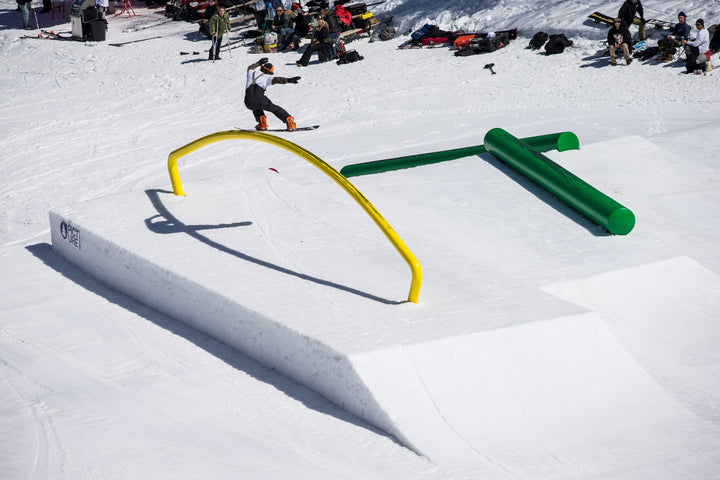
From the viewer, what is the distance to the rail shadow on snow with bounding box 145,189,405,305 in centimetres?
512

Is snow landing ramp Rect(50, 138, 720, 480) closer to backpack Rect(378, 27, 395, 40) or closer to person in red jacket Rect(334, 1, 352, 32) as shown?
backpack Rect(378, 27, 395, 40)

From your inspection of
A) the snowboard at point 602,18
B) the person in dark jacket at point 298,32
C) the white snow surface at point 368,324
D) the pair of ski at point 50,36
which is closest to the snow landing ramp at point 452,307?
the white snow surface at point 368,324

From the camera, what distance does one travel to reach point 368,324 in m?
4.59

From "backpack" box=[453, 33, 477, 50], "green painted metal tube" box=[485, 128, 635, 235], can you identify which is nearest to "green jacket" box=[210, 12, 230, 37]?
"backpack" box=[453, 33, 477, 50]

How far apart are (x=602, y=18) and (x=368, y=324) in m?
12.4

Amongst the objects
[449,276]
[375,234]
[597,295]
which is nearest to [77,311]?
[375,234]

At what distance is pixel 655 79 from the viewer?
13031 millimetres

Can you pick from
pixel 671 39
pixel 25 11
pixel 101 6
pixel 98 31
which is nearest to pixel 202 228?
pixel 671 39

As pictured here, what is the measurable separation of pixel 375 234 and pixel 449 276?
0.99m

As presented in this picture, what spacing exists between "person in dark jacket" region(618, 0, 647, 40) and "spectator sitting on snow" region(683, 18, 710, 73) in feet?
5.47

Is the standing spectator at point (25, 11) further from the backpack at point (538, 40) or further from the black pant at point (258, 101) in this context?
the backpack at point (538, 40)

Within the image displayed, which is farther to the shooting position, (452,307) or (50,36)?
(50,36)

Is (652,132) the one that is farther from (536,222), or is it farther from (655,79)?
(536,222)

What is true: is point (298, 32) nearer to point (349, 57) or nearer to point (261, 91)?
point (349, 57)
